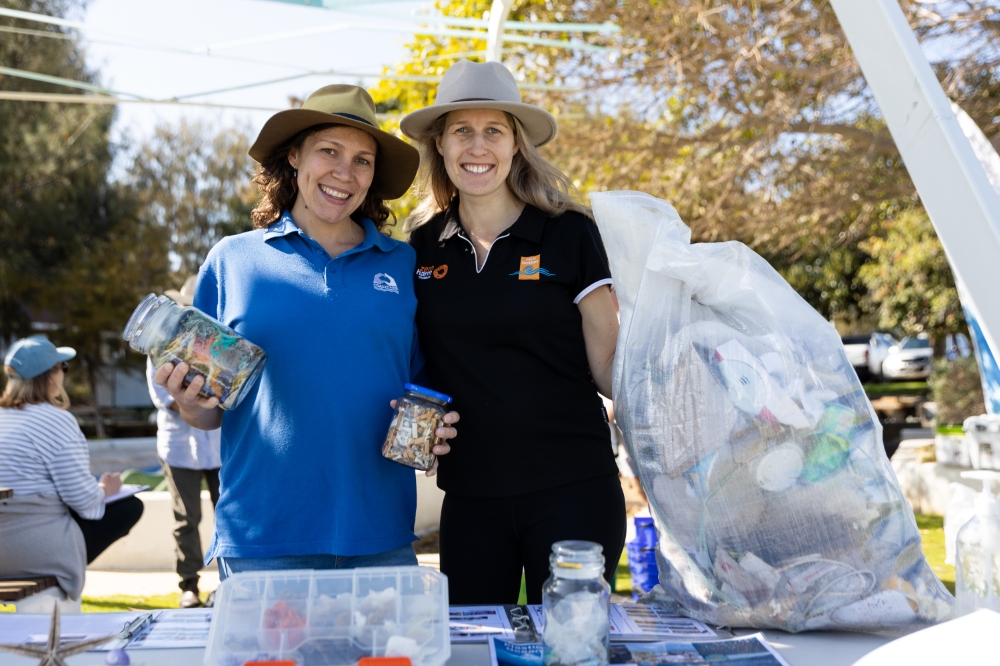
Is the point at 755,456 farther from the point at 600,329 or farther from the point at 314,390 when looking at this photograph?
the point at 314,390

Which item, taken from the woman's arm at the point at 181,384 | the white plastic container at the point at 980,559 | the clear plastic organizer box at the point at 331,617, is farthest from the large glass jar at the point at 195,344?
the white plastic container at the point at 980,559

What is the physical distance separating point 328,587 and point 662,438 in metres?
0.76

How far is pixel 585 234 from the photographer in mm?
2221

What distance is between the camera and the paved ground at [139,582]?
5232mm

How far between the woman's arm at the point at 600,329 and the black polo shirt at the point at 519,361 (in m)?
0.02

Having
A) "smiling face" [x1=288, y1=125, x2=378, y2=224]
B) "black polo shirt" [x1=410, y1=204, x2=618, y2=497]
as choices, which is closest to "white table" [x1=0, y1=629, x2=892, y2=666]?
"black polo shirt" [x1=410, y1=204, x2=618, y2=497]

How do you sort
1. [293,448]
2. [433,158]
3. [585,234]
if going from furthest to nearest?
[433,158], [585,234], [293,448]

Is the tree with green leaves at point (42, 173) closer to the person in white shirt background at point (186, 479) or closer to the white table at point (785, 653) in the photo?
the person in white shirt background at point (186, 479)

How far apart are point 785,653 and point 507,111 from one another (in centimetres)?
148

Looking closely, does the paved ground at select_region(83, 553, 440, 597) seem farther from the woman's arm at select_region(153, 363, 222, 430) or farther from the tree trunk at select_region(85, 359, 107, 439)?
the tree trunk at select_region(85, 359, 107, 439)

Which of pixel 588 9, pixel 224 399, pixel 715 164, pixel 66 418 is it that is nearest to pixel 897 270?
pixel 715 164

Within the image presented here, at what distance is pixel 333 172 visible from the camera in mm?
2174

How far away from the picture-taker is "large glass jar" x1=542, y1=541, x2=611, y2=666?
1423mm

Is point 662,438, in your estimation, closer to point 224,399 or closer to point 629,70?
point 224,399
